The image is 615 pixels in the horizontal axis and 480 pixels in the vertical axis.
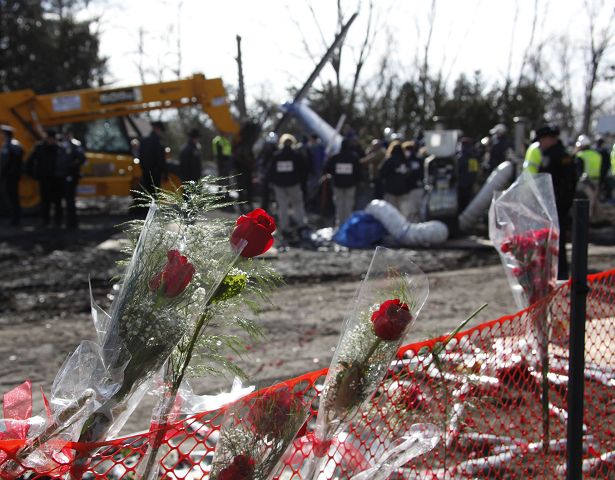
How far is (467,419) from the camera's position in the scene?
2.88m

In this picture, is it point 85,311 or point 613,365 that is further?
point 85,311

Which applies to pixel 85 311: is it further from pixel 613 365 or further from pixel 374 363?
pixel 374 363

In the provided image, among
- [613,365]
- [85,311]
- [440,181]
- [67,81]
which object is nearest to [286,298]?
[85,311]

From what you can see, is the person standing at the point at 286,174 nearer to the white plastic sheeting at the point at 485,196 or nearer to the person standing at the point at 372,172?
the person standing at the point at 372,172

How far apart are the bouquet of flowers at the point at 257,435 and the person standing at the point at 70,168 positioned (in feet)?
39.0

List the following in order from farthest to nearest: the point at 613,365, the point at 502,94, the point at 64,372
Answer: the point at 502,94
the point at 613,365
the point at 64,372

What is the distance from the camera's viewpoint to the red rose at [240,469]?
151cm

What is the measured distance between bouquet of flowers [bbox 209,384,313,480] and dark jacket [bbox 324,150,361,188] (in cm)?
1139

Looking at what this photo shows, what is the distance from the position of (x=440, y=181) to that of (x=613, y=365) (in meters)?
7.81

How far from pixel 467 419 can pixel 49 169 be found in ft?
37.0

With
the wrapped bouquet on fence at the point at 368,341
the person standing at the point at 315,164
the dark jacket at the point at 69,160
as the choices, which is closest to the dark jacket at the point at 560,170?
the wrapped bouquet on fence at the point at 368,341

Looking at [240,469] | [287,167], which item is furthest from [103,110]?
[240,469]

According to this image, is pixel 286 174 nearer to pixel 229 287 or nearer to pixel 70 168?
pixel 70 168

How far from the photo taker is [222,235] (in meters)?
1.59
